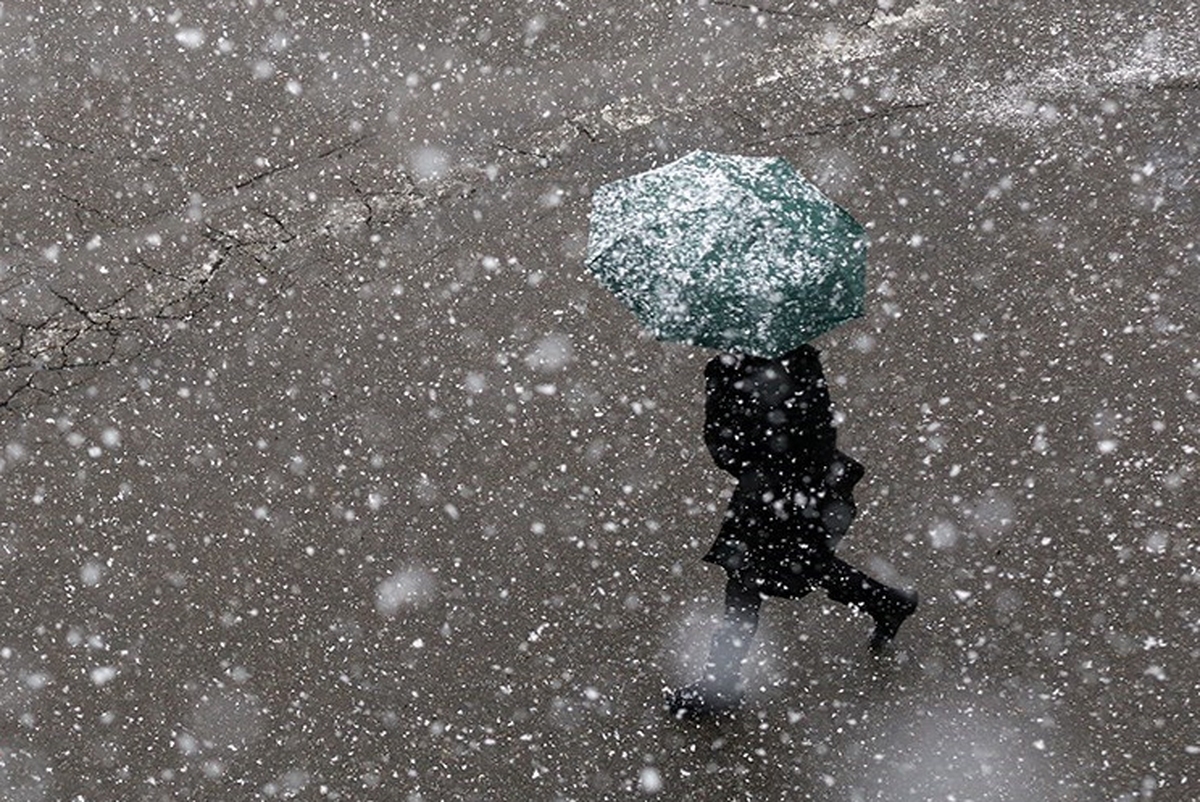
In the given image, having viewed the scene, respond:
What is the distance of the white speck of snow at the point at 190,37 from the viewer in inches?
180

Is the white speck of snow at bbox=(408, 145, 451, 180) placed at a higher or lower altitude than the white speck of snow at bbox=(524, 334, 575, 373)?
higher

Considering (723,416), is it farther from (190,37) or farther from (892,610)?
(190,37)

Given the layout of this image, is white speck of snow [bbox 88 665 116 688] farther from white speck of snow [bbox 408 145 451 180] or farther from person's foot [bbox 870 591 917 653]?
person's foot [bbox 870 591 917 653]

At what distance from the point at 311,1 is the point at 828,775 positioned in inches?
145

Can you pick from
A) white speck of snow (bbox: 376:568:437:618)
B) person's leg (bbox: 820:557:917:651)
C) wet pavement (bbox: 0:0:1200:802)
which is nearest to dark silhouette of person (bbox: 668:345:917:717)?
person's leg (bbox: 820:557:917:651)

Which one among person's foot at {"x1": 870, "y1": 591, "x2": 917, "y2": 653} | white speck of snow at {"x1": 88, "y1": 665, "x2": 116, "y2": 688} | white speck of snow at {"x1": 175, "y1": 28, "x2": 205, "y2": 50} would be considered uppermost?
white speck of snow at {"x1": 175, "y1": 28, "x2": 205, "y2": 50}

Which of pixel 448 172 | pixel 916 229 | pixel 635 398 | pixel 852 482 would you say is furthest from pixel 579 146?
pixel 852 482

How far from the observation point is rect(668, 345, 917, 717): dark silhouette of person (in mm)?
3467

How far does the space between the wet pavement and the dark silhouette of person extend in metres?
0.19

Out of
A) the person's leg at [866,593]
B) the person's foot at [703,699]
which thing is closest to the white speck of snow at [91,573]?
the person's foot at [703,699]

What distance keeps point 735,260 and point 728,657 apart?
1522mm

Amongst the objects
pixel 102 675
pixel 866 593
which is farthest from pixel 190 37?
pixel 866 593

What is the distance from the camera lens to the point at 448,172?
4449 millimetres

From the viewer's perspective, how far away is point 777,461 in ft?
12.0
